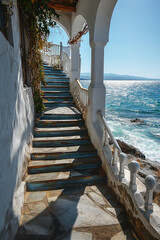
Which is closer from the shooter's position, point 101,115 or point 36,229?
point 36,229

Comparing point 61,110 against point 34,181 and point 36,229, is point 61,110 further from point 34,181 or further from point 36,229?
point 36,229

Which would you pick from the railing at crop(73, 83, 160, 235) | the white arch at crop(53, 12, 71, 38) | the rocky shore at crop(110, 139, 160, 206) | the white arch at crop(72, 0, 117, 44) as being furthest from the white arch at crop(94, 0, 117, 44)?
the rocky shore at crop(110, 139, 160, 206)

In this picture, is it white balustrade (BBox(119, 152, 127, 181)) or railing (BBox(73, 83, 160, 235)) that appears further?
white balustrade (BBox(119, 152, 127, 181))

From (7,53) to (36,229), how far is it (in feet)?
8.22

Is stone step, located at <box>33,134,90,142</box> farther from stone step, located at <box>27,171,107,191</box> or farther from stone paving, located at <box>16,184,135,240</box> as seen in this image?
stone paving, located at <box>16,184,135,240</box>

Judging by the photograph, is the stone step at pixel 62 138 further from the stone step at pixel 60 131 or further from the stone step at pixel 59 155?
the stone step at pixel 59 155

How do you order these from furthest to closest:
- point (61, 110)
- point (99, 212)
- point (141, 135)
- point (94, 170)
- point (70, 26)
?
point (141, 135)
point (70, 26)
point (61, 110)
point (94, 170)
point (99, 212)

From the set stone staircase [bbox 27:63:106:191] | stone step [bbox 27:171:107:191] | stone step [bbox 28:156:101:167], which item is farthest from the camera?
stone step [bbox 28:156:101:167]

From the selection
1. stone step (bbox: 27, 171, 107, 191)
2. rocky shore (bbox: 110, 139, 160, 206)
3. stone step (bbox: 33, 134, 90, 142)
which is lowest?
rocky shore (bbox: 110, 139, 160, 206)

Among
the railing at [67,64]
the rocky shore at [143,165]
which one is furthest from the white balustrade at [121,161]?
Result: the railing at [67,64]

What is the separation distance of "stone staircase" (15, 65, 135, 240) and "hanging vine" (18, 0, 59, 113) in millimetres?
1334

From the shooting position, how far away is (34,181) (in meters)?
3.50

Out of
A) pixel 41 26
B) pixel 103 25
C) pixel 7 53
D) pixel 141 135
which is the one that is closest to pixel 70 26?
pixel 41 26

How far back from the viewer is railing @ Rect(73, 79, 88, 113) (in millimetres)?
5540
